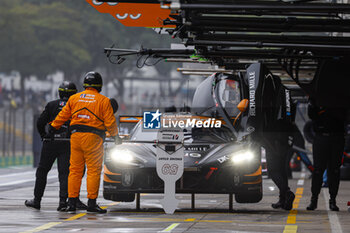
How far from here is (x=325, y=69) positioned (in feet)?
54.9

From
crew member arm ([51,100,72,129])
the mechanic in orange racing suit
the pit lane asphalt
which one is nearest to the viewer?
the pit lane asphalt

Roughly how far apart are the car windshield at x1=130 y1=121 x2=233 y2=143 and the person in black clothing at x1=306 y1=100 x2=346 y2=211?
1.25 m

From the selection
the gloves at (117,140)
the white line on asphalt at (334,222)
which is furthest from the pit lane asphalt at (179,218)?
the gloves at (117,140)

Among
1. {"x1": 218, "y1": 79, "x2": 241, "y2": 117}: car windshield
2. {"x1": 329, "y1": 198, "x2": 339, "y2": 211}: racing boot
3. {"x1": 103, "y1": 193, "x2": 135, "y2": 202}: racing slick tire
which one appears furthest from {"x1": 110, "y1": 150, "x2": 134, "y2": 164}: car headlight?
{"x1": 218, "y1": 79, "x2": 241, "y2": 117}: car windshield

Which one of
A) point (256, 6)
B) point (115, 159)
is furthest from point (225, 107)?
point (256, 6)

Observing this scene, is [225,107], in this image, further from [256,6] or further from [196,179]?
[256,6]

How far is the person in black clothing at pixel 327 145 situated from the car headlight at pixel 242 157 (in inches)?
51.9

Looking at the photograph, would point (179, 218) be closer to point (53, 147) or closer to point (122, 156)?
point (122, 156)

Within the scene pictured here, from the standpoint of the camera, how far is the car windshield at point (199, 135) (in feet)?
43.9

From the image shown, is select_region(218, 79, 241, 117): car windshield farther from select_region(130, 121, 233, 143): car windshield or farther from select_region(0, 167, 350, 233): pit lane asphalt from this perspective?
select_region(130, 121, 233, 143): car windshield

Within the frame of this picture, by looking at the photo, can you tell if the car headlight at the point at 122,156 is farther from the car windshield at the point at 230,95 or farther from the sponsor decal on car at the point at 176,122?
the car windshield at the point at 230,95

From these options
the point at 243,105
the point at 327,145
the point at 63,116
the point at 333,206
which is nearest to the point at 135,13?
the point at 243,105

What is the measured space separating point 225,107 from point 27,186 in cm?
523

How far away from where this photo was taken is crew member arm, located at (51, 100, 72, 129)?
40.2 ft
